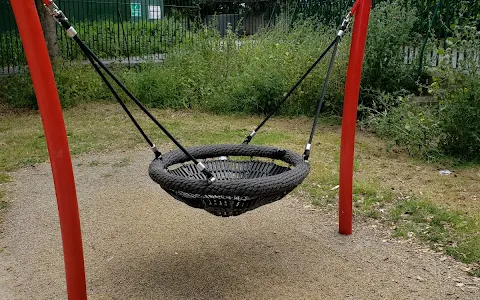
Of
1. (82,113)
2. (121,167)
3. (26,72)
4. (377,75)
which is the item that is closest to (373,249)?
(121,167)

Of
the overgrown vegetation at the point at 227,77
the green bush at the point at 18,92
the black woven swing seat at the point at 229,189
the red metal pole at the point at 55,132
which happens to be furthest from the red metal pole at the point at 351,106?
the green bush at the point at 18,92

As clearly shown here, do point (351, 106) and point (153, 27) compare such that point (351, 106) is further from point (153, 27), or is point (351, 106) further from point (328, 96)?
point (153, 27)

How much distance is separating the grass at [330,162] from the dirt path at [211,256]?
0.25 meters

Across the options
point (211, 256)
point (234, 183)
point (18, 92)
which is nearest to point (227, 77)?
point (18, 92)

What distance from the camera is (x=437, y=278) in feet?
8.86

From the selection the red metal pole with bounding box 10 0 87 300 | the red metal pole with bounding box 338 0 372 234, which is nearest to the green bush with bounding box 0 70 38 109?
the red metal pole with bounding box 338 0 372 234

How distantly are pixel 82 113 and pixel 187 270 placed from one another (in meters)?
5.21

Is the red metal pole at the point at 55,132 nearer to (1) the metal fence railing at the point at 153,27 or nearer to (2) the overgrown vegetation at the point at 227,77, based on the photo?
(2) the overgrown vegetation at the point at 227,77

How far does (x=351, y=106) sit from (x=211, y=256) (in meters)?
1.21

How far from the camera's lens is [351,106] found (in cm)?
306

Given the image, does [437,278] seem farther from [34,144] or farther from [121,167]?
[34,144]

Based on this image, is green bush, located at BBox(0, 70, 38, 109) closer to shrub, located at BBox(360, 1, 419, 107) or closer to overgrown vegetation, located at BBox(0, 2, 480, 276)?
overgrown vegetation, located at BBox(0, 2, 480, 276)

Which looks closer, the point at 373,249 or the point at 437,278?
the point at 437,278

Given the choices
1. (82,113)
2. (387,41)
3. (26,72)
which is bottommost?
(82,113)
